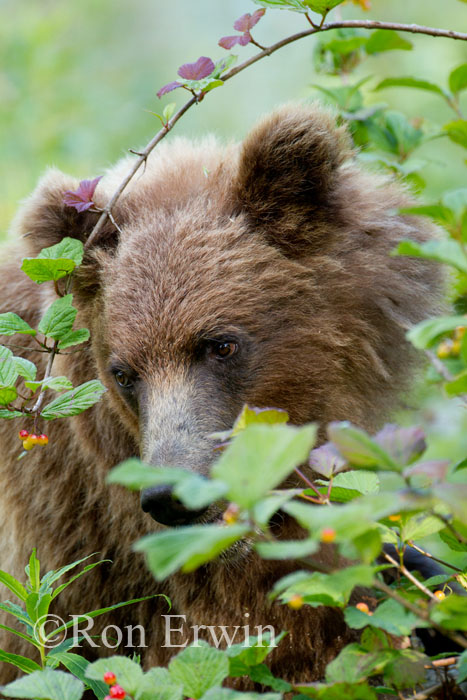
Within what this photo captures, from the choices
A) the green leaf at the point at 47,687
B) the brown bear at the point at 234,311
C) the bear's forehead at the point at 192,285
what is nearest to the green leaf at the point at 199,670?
the green leaf at the point at 47,687

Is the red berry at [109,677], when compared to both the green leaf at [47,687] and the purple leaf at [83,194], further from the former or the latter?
the purple leaf at [83,194]

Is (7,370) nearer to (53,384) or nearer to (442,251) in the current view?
(53,384)

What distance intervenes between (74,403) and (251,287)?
39.9 inches

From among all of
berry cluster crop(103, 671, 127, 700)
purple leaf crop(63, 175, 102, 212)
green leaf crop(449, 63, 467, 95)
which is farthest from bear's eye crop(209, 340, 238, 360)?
berry cluster crop(103, 671, 127, 700)

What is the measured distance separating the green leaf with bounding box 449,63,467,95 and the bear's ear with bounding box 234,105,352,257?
1.75 ft

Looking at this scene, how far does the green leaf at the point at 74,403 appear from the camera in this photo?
8.75 feet

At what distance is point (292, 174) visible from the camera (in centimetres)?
344

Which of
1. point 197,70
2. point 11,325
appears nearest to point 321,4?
point 197,70

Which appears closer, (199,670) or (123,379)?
(199,670)

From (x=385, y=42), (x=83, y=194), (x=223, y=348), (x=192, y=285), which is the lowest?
(x=223, y=348)

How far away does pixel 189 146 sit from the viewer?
4.25 meters

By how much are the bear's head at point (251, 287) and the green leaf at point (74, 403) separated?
1.52 ft

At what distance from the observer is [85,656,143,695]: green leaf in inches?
75.6

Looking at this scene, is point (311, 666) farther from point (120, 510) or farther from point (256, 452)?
point (256, 452)
